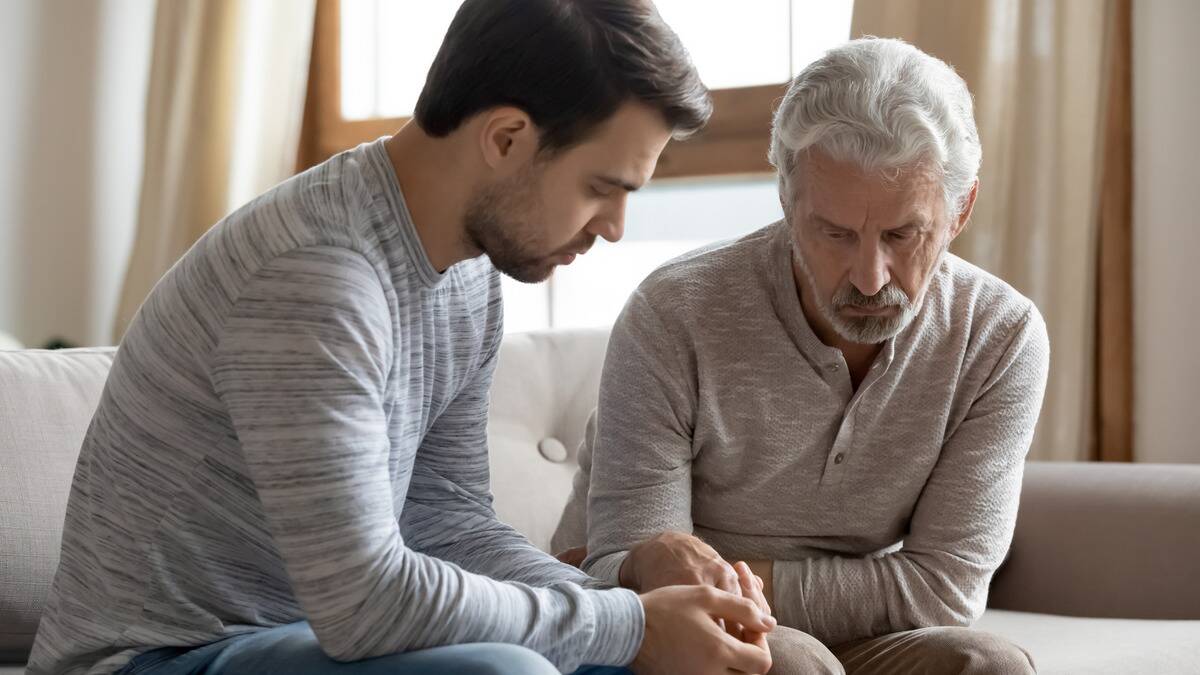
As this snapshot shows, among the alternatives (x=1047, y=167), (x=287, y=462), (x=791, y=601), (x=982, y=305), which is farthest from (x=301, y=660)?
(x=1047, y=167)

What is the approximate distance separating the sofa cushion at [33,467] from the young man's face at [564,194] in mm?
759

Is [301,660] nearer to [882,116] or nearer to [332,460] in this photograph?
[332,460]

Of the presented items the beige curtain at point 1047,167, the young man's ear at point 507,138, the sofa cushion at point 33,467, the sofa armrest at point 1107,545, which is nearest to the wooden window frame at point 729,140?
the beige curtain at point 1047,167

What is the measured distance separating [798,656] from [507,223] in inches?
21.3

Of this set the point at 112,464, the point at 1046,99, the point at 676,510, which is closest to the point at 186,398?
the point at 112,464

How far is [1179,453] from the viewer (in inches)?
94.3

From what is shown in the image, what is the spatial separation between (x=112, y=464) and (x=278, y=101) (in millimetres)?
2325

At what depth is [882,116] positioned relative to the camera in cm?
150

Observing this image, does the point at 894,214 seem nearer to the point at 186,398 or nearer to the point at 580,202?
the point at 580,202

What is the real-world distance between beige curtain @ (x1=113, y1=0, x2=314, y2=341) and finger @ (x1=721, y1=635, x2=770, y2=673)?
7.94ft

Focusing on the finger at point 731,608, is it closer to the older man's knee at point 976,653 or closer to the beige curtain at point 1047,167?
the older man's knee at point 976,653

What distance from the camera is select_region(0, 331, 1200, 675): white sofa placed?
162 cm

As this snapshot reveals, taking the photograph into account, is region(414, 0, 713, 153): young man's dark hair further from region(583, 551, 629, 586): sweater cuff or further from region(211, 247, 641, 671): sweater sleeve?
region(583, 551, 629, 586): sweater cuff

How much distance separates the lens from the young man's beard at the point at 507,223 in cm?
118
